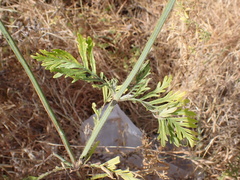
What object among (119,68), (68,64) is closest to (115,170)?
(68,64)

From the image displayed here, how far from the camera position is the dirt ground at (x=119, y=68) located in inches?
65.1

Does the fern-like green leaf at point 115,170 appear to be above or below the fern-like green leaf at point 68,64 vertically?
below

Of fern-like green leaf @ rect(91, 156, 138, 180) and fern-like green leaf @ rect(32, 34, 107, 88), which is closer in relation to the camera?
fern-like green leaf @ rect(32, 34, 107, 88)

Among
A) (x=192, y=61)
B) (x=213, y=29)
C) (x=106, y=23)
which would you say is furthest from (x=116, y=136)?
(x=213, y=29)

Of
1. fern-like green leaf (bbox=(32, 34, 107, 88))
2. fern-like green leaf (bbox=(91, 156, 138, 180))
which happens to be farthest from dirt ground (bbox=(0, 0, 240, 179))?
fern-like green leaf (bbox=(32, 34, 107, 88))

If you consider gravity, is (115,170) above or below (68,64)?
below

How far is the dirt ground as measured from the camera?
1.65 m

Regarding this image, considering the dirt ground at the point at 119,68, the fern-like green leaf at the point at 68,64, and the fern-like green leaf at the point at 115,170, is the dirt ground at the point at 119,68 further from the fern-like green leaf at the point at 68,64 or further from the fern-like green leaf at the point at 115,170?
the fern-like green leaf at the point at 68,64

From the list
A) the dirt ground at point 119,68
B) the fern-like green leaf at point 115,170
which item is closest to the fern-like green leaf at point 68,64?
the fern-like green leaf at point 115,170

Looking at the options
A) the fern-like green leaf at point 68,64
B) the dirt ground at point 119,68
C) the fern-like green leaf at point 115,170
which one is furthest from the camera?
the dirt ground at point 119,68

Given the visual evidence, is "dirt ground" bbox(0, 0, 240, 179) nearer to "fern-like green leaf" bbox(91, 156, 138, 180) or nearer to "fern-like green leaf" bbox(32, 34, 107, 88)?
"fern-like green leaf" bbox(91, 156, 138, 180)

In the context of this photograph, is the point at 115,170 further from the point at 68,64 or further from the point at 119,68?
the point at 119,68

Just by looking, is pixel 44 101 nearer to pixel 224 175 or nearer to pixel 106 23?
pixel 224 175

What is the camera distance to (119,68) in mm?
2084
